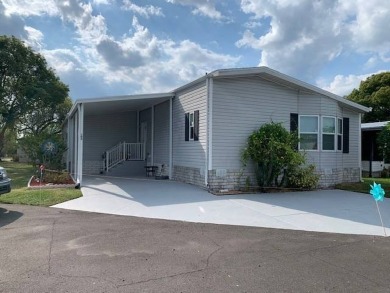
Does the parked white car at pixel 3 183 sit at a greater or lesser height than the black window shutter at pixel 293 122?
lesser

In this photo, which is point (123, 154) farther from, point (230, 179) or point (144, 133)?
point (230, 179)

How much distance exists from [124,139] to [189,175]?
6.83 m

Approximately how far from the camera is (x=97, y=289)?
139 inches

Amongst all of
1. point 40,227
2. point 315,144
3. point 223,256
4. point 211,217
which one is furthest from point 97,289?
point 315,144

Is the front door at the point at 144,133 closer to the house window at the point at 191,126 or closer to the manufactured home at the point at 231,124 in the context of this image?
the manufactured home at the point at 231,124

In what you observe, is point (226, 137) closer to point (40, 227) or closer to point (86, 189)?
point (86, 189)

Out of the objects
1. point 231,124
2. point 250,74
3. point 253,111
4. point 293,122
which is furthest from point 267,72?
point 293,122

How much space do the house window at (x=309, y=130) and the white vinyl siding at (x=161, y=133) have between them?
5656mm

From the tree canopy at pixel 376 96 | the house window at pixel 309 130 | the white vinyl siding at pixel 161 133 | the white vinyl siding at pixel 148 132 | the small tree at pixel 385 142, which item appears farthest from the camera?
the tree canopy at pixel 376 96

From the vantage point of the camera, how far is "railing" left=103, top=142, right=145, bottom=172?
16.2m

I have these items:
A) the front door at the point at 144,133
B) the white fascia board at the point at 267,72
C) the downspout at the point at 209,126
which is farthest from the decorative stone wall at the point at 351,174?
the front door at the point at 144,133

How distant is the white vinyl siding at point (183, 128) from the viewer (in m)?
11.1

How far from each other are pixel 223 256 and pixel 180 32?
Result: 11981 mm

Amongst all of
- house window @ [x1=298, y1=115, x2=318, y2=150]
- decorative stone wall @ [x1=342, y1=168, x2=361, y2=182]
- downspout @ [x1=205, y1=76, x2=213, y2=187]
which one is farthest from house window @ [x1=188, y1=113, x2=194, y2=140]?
decorative stone wall @ [x1=342, y1=168, x2=361, y2=182]
